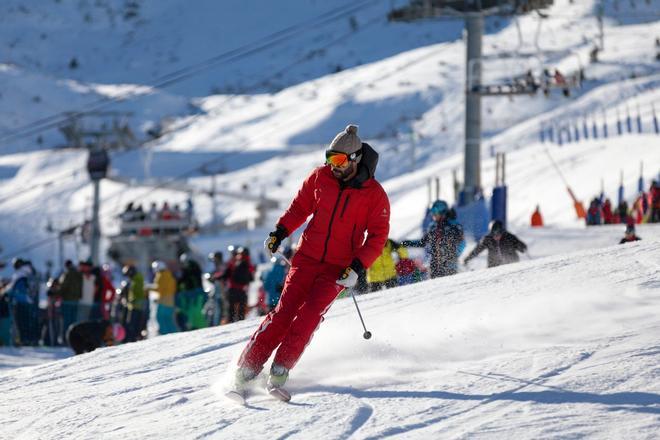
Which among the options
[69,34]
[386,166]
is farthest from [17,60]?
[386,166]

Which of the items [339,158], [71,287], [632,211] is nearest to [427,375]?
[339,158]

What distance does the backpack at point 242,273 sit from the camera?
50.2 feet

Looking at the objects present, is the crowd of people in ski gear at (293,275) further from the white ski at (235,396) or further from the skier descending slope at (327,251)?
the white ski at (235,396)

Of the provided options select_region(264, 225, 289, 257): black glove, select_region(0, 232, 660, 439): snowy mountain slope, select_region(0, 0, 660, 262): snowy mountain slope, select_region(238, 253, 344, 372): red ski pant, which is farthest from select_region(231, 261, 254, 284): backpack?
select_region(0, 0, 660, 262): snowy mountain slope

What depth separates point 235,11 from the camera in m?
122

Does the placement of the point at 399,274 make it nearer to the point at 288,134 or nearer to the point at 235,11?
the point at 288,134

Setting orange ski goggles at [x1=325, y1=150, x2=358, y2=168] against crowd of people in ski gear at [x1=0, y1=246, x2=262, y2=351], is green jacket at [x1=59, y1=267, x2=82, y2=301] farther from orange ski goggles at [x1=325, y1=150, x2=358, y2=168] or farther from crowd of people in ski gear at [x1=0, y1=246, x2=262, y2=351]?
orange ski goggles at [x1=325, y1=150, x2=358, y2=168]

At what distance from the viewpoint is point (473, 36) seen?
2969 centimetres

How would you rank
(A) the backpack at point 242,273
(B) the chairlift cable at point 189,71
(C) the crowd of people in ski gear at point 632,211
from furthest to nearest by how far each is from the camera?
(B) the chairlift cable at point 189,71 < (C) the crowd of people in ski gear at point 632,211 < (A) the backpack at point 242,273

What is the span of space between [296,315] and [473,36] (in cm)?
2336

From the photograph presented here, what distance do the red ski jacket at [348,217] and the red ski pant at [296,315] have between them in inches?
3.4

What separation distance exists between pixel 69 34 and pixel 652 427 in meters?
121

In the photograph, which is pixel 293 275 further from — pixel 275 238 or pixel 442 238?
pixel 442 238

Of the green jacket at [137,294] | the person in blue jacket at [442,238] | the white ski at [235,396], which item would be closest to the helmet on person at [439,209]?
the person in blue jacket at [442,238]
